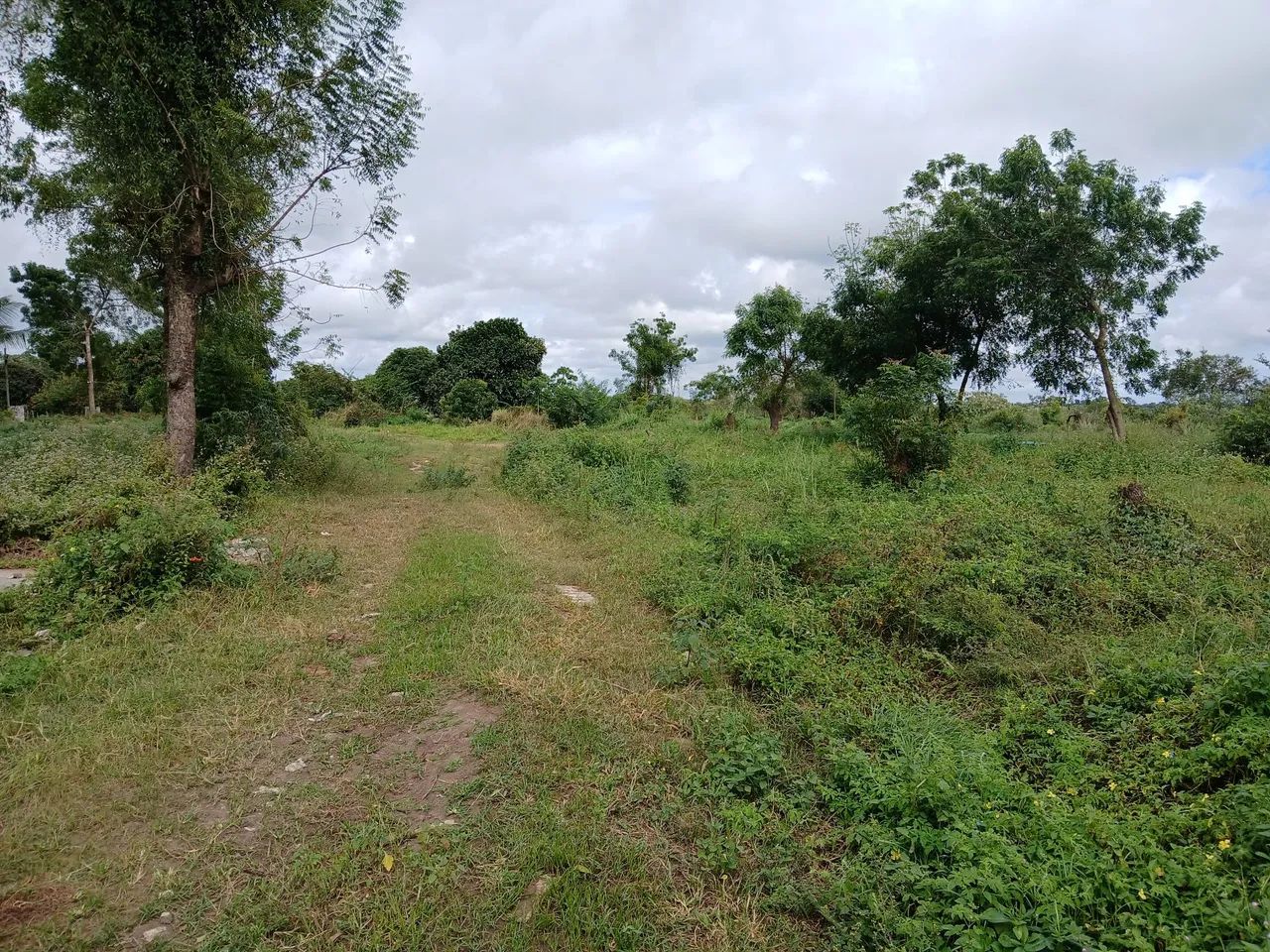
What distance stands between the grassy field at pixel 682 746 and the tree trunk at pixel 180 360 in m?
2.11

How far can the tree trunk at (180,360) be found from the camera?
28.1ft

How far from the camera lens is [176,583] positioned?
4977 millimetres

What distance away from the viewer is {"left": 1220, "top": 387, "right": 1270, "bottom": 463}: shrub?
10.3 metres

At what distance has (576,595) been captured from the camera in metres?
5.96

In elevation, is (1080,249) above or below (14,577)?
above

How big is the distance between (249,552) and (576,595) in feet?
10.6

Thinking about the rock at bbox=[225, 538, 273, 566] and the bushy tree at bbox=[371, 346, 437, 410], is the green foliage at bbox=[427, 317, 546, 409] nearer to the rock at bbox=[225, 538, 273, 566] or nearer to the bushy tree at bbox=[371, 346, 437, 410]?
the bushy tree at bbox=[371, 346, 437, 410]

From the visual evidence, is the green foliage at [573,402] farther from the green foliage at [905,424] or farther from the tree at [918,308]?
the green foliage at [905,424]

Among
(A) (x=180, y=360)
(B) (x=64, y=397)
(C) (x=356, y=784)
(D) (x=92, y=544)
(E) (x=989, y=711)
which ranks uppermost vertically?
(B) (x=64, y=397)

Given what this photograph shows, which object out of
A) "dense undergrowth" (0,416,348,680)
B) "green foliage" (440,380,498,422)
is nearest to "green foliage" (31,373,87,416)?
"green foliage" (440,380,498,422)

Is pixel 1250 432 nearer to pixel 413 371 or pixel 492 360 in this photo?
pixel 492 360

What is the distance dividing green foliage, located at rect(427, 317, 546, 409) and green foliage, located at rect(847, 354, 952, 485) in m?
25.2

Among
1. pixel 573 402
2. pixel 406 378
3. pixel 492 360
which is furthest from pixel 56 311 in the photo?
pixel 573 402

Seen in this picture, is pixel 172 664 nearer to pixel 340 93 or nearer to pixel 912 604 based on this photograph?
pixel 912 604
